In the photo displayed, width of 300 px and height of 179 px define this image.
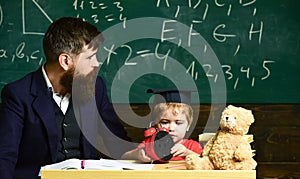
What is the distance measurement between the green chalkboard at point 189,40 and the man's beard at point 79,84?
988 millimetres

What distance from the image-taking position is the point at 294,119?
404 cm

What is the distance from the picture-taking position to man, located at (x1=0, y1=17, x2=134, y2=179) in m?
2.87

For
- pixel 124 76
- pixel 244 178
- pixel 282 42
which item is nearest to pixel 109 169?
pixel 244 178

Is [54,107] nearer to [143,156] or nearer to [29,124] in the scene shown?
[29,124]

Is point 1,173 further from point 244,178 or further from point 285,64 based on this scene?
point 285,64

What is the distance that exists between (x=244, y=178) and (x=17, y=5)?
230cm

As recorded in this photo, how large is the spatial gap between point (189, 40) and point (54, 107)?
1290 millimetres

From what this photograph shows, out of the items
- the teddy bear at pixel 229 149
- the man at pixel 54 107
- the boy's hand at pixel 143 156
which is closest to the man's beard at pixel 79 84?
the man at pixel 54 107

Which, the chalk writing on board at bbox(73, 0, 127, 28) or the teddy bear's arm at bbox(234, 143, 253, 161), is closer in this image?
the teddy bear's arm at bbox(234, 143, 253, 161)

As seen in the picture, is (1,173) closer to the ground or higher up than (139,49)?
closer to the ground

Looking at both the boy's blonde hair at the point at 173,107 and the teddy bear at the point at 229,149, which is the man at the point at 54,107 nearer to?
the boy's blonde hair at the point at 173,107

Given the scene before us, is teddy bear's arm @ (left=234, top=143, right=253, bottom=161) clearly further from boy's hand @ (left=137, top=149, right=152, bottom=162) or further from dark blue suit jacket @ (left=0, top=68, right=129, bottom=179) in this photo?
dark blue suit jacket @ (left=0, top=68, right=129, bottom=179)

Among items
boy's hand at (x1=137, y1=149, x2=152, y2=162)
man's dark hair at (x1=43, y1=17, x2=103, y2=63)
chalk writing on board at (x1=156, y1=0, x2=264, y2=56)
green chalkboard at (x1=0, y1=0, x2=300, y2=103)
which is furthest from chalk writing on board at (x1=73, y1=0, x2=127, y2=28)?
boy's hand at (x1=137, y1=149, x2=152, y2=162)

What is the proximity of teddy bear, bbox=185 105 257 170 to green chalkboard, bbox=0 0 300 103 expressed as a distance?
165 centimetres
